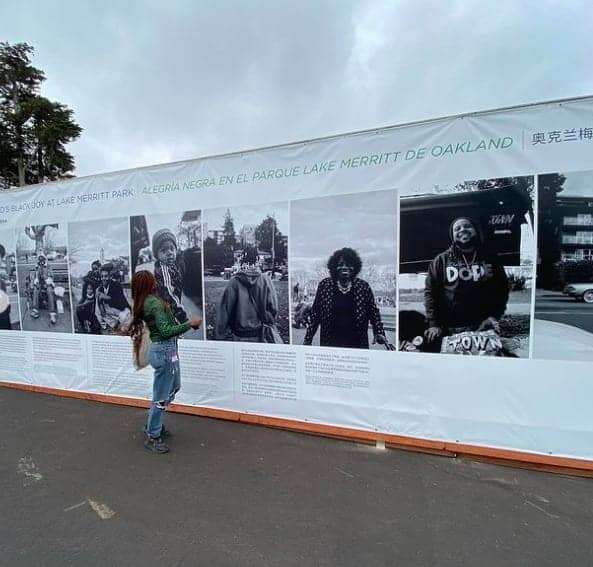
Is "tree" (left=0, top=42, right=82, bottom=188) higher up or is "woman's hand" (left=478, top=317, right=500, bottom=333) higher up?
"tree" (left=0, top=42, right=82, bottom=188)

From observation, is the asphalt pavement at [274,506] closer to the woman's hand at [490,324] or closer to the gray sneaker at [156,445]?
the gray sneaker at [156,445]

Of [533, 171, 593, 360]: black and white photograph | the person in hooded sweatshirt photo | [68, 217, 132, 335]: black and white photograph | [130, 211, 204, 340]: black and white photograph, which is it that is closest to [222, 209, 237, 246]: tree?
the person in hooded sweatshirt photo

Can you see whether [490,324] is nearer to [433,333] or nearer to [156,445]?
[433,333]

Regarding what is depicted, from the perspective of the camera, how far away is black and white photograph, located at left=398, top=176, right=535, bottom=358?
3066mm

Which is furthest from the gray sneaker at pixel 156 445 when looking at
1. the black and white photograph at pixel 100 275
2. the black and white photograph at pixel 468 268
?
the black and white photograph at pixel 468 268

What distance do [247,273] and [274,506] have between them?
231cm

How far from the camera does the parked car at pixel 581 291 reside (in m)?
2.93

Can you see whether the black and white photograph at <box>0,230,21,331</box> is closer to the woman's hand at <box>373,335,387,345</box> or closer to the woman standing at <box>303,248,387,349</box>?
the woman standing at <box>303,248,387,349</box>

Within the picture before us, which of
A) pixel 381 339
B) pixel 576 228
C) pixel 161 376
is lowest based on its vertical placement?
pixel 161 376

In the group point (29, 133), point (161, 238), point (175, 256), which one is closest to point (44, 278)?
point (161, 238)

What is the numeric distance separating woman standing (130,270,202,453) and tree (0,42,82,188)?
28.6 meters

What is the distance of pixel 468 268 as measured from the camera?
3.23 m

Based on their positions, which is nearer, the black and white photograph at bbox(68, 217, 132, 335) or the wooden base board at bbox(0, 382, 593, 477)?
the wooden base board at bbox(0, 382, 593, 477)

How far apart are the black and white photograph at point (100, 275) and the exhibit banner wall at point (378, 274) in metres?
0.02
